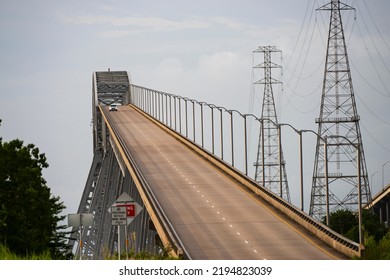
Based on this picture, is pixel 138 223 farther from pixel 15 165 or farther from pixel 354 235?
pixel 15 165

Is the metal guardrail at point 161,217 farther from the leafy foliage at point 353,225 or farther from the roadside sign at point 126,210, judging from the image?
the leafy foliage at point 353,225

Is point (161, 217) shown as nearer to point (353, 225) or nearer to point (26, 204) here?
point (26, 204)

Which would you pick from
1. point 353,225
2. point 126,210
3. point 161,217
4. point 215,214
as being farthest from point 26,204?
point 353,225

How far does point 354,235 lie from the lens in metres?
77.2

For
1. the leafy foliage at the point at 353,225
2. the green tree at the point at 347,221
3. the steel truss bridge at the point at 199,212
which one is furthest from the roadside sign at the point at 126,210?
the green tree at the point at 347,221

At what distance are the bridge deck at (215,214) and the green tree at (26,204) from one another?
235 inches

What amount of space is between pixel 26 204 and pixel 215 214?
A: 996cm

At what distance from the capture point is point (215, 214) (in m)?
56.2

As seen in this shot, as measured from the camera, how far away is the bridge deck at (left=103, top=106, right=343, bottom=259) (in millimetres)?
44938

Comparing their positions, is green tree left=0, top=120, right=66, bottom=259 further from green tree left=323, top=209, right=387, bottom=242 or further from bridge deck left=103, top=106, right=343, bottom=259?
green tree left=323, top=209, right=387, bottom=242

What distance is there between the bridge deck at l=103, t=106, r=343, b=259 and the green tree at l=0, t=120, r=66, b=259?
5.96 metres

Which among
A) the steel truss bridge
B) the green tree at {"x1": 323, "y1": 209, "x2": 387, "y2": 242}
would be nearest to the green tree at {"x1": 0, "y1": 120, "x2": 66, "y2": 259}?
the steel truss bridge
